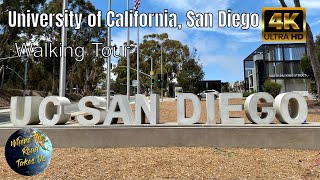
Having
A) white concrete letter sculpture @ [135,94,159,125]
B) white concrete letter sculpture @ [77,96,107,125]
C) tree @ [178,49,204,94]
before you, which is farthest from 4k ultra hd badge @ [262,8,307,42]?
tree @ [178,49,204,94]

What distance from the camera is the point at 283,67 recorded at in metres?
69.3

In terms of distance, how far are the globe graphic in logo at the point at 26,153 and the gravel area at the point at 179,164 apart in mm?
1691

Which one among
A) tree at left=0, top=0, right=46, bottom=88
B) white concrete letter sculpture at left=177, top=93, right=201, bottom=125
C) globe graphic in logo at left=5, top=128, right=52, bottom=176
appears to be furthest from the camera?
tree at left=0, top=0, right=46, bottom=88

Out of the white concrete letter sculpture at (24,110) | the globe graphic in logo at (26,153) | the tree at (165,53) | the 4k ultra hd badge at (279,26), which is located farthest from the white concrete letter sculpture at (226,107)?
the tree at (165,53)

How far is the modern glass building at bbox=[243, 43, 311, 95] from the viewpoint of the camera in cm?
A: 6769

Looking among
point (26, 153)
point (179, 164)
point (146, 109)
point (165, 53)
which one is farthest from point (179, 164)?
point (165, 53)

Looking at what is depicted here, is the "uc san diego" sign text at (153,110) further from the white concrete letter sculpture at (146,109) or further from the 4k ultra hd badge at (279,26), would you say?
the 4k ultra hd badge at (279,26)

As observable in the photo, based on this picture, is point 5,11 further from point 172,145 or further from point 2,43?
point 172,145

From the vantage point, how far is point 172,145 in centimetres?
901

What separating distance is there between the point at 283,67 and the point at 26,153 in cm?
7021

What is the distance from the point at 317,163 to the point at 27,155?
5640mm

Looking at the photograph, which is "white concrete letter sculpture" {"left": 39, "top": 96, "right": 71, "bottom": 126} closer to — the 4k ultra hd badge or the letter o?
the letter o

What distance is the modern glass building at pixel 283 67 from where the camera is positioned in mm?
67688

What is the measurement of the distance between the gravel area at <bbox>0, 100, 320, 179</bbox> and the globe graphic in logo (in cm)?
169
